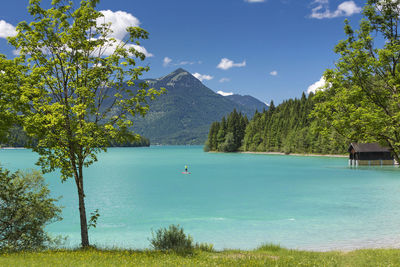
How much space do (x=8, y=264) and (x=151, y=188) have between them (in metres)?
36.4

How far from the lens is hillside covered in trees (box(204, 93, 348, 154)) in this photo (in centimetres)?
11982

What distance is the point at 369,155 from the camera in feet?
249

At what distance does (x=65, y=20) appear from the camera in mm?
12375

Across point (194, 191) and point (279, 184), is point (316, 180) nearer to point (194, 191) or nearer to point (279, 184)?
point (279, 184)

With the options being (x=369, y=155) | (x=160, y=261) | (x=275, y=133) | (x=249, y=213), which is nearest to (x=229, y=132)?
(x=275, y=133)

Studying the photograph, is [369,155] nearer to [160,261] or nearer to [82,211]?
[82,211]

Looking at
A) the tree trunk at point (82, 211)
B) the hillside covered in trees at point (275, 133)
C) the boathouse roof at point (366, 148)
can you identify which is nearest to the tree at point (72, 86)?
the tree trunk at point (82, 211)

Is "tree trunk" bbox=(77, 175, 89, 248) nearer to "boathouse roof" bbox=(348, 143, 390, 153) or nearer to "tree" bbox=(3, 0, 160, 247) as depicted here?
"tree" bbox=(3, 0, 160, 247)

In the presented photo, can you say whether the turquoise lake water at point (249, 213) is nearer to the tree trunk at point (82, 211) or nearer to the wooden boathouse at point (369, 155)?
the tree trunk at point (82, 211)

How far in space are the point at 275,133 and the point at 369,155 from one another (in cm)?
6335

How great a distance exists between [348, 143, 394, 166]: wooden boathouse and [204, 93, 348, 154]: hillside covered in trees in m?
32.5

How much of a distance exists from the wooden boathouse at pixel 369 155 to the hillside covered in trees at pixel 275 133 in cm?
3252

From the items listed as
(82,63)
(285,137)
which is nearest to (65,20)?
(82,63)

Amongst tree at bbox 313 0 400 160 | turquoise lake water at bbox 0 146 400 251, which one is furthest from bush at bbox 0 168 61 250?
tree at bbox 313 0 400 160
